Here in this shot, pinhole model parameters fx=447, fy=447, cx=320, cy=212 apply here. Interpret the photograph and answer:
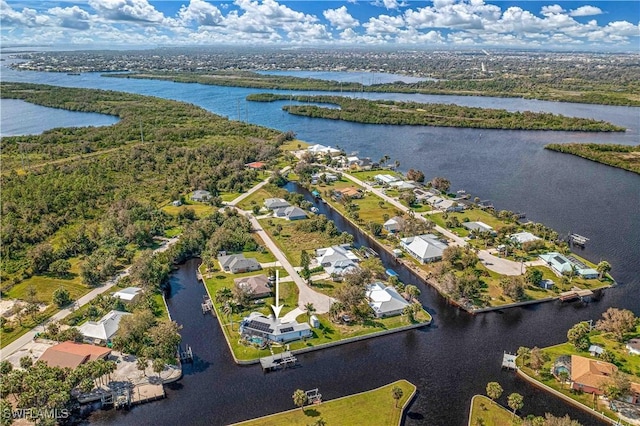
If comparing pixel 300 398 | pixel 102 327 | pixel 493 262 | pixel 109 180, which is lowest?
pixel 300 398

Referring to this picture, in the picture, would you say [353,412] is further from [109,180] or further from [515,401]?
[109,180]

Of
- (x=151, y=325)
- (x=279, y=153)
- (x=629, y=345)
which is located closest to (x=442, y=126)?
(x=279, y=153)

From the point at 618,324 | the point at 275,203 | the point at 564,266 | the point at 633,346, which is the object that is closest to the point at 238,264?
the point at 275,203

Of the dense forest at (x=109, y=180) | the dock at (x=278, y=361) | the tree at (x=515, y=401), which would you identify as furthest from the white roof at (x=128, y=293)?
the tree at (x=515, y=401)

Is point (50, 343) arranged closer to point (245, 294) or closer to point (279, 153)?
point (245, 294)

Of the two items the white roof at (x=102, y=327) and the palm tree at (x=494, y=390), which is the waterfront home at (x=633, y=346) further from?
the white roof at (x=102, y=327)
